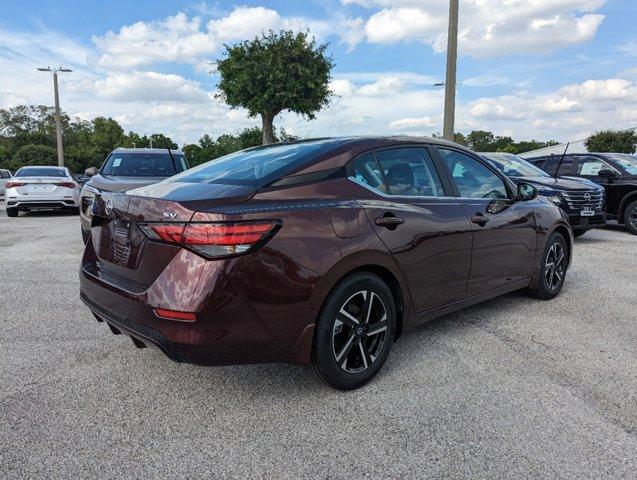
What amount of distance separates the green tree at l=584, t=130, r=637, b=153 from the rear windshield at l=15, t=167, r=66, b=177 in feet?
116

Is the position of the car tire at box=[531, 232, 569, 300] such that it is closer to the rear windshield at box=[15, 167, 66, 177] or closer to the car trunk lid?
the car trunk lid

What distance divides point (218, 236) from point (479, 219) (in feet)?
7.42

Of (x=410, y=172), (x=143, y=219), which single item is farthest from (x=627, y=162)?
(x=143, y=219)

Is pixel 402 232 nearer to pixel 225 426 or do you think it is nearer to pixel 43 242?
pixel 225 426

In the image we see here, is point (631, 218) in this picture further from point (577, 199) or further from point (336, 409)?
point (336, 409)

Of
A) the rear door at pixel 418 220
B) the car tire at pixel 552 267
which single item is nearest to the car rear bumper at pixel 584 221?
the car tire at pixel 552 267

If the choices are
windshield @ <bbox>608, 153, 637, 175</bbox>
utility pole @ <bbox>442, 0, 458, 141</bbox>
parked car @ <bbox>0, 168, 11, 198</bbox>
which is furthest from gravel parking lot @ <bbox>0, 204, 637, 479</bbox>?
parked car @ <bbox>0, 168, 11, 198</bbox>

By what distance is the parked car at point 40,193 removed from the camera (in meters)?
13.1

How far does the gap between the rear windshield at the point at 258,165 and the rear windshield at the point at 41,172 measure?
11.8 meters

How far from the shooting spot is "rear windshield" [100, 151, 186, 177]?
28.2ft

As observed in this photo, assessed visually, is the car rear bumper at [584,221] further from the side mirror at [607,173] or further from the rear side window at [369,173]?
the rear side window at [369,173]

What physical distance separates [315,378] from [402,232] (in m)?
1.10

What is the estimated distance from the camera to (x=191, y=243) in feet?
8.41

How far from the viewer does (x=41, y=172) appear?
13.9m
